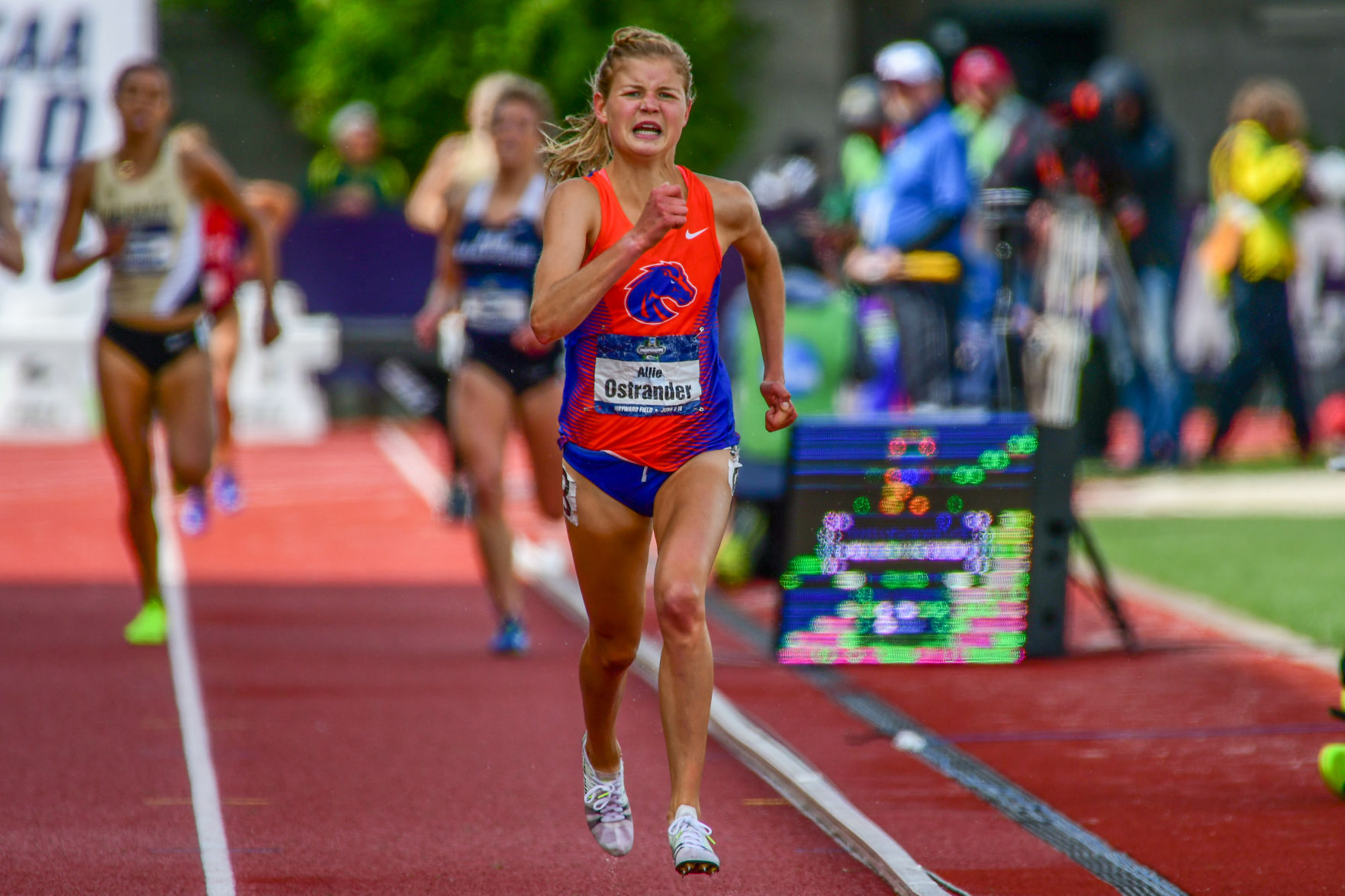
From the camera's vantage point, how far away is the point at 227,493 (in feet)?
43.1

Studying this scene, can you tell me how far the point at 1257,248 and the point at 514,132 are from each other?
8.28m

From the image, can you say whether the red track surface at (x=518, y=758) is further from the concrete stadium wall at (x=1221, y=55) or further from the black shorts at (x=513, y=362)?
the concrete stadium wall at (x=1221, y=55)

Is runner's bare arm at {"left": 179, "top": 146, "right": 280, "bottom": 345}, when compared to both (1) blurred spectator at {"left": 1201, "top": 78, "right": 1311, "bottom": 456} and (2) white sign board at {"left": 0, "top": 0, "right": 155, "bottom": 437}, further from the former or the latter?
(2) white sign board at {"left": 0, "top": 0, "right": 155, "bottom": 437}

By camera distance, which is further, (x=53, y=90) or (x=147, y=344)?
(x=53, y=90)

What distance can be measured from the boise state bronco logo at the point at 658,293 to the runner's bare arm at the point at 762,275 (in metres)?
0.16

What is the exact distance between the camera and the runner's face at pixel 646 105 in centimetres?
458

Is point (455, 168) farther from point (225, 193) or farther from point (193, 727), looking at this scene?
point (193, 727)

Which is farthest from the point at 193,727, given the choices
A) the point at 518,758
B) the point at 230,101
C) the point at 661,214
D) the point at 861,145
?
the point at 230,101

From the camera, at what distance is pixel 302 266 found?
63.7 feet

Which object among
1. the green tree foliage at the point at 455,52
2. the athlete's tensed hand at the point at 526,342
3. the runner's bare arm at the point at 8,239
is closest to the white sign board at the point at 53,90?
the green tree foliage at the point at 455,52

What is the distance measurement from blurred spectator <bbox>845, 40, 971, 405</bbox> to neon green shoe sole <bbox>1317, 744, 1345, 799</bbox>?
566 centimetres

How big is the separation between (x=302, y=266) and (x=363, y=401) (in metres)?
2.01

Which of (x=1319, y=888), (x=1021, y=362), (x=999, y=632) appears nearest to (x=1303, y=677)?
(x=999, y=632)

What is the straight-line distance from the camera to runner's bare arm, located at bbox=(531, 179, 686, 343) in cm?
427
